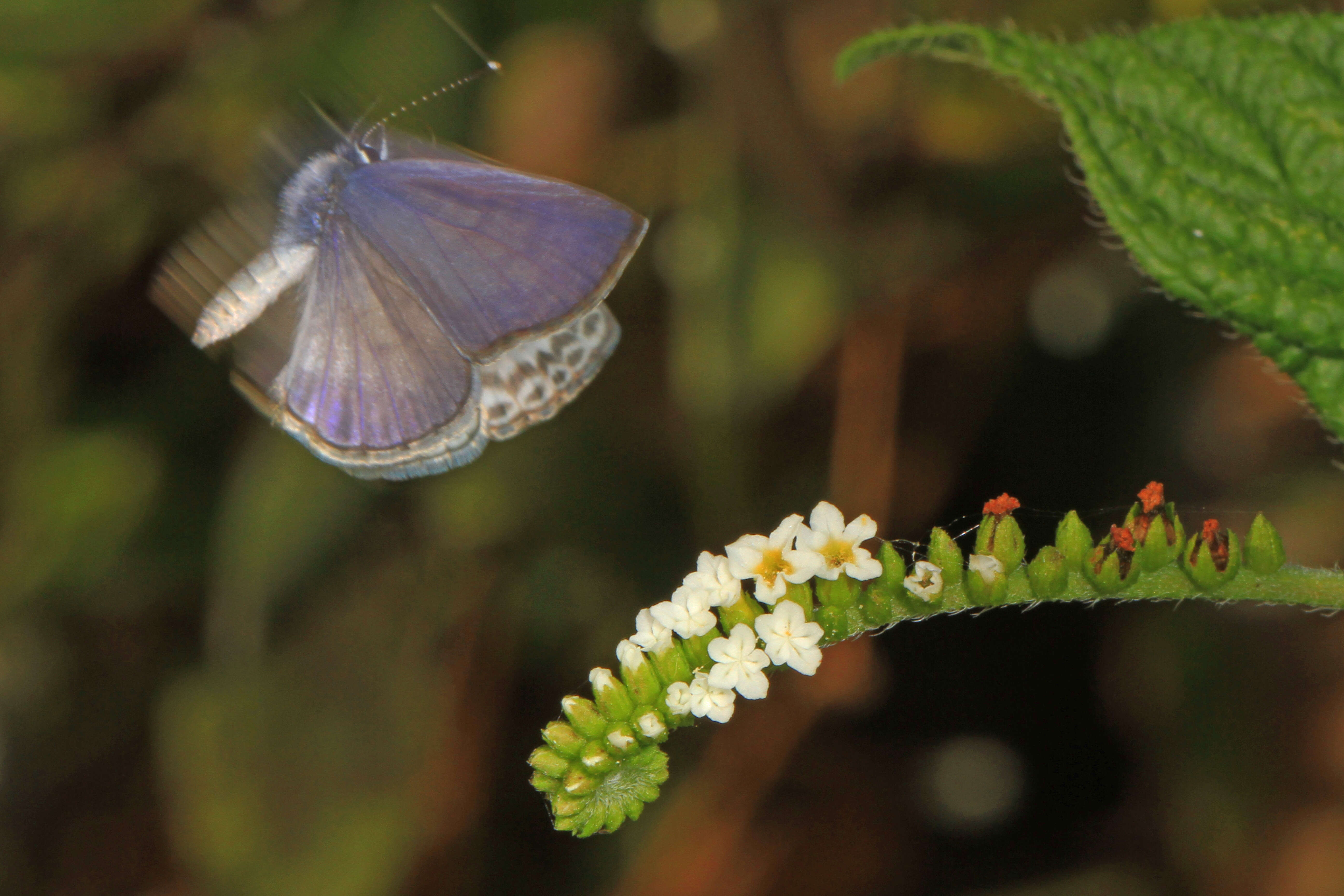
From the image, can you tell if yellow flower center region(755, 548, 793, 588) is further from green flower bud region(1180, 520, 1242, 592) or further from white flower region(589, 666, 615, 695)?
green flower bud region(1180, 520, 1242, 592)

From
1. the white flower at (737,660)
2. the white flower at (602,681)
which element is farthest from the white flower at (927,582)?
the white flower at (602,681)

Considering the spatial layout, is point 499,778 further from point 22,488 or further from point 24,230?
point 24,230

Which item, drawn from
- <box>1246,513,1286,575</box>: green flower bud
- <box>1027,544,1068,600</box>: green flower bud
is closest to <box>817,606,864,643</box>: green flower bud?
<box>1027,544,1068,600</box>: green flower bud

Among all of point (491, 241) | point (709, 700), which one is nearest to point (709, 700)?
point (709, 700)

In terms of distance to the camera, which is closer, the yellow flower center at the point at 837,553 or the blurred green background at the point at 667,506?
the yellow flower center at the point at 837,553

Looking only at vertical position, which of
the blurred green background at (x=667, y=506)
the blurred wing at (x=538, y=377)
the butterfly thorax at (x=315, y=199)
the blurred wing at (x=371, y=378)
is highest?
the butterfly thorax at (x=315, y=199)

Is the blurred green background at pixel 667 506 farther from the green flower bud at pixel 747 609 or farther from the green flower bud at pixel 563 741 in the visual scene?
the green flower bud at pixel 563 741
